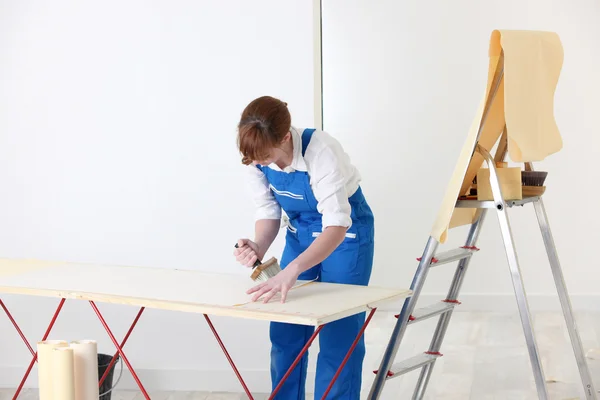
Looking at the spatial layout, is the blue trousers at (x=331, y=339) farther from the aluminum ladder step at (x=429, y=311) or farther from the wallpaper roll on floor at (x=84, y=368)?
the wallpaper roll on floor at (x=84, y=368)

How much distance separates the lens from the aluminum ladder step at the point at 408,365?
2859 mm

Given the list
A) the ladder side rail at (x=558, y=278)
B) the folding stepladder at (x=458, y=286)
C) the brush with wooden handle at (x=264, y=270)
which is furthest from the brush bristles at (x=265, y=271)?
the ladder side rail at (x=558, y=278)

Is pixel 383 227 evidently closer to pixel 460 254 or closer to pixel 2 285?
pixel 460 254

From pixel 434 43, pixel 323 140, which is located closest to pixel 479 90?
pixel 434 43

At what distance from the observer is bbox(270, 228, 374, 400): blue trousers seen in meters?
2.88

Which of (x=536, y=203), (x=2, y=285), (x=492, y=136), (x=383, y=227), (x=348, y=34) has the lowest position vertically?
(x=383, y=227)

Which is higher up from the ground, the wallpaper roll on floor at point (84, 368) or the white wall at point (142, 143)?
the white wall at point (142, 143)

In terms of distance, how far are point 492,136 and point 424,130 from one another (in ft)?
8.94

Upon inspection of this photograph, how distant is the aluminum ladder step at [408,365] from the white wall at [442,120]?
261 cm

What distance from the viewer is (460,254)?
299cm

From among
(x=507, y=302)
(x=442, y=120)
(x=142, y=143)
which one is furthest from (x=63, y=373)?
(x=507, y=302)

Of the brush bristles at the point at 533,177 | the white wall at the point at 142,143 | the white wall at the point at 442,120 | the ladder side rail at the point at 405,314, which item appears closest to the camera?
the ladder side rail at the point at 405,314

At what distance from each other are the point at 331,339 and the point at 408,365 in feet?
1.01

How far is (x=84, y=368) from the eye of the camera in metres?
2.65
